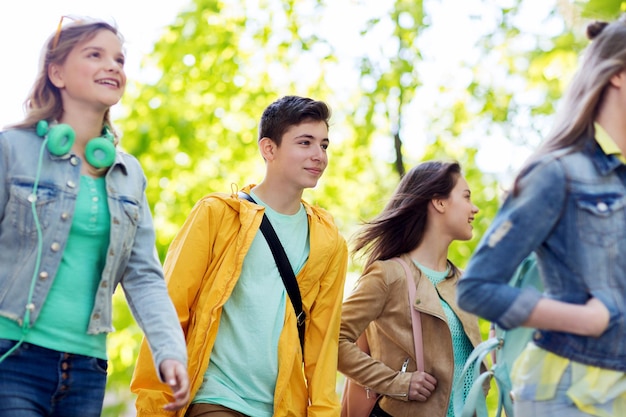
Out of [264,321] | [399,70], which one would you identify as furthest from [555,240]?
[399,70]

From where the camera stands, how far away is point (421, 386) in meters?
5.29

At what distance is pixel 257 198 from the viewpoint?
208 inches

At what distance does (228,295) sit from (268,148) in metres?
1.09

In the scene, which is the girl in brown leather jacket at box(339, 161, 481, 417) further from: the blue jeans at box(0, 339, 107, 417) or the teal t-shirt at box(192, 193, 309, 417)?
the blue jeans at box(0, 339, 107, 417)

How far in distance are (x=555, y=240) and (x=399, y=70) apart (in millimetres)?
9538

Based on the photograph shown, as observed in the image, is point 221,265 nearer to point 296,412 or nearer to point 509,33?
point 296,412

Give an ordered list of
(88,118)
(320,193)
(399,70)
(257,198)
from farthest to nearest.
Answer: (320,193), (399,70), (257,198), (88,118)

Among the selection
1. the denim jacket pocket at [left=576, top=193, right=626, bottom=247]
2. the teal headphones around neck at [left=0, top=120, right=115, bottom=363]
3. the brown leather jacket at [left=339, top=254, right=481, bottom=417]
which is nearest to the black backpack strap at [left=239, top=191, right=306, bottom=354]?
the brown leather jacket at [left=339, top=254, right=481, bottom=417]

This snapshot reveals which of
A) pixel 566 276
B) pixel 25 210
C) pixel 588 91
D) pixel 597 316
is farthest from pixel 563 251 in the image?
pixel 25 210

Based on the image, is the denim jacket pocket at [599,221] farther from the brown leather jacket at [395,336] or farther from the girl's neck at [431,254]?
the girl's neck at [431,254]

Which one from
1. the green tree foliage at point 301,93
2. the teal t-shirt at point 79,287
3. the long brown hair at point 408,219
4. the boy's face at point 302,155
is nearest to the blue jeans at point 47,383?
the teal t-shirt at point 79,287

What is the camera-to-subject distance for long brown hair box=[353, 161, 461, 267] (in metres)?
5.94

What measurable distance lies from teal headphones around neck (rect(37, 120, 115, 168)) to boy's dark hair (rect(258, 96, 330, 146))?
175 cm

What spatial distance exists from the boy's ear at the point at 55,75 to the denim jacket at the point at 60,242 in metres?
0.27
